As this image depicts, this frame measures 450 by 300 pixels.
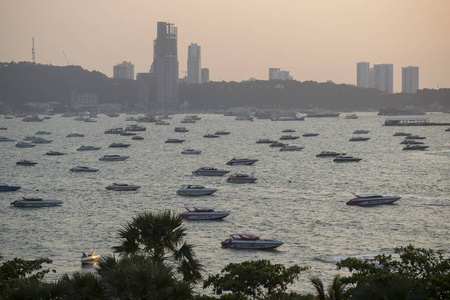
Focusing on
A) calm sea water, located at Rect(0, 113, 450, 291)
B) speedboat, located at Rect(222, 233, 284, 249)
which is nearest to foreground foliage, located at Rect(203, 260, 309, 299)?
calm sea water, located at Rect(0, 113, 450, 291)

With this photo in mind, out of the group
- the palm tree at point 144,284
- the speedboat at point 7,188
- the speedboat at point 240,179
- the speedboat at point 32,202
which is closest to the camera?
the palm tree at point 144,284

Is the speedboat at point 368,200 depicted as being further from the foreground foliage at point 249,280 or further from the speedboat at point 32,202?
the foreground foliage at point 249,280

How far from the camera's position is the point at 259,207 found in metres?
78.1

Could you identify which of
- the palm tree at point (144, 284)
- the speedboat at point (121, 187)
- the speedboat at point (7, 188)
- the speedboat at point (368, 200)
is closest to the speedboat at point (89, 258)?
the palm tree at point (144, 284)

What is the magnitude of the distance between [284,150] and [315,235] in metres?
103

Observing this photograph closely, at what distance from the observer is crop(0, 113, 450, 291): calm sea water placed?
185ft

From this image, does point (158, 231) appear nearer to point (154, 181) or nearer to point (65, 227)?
point (65, 227)

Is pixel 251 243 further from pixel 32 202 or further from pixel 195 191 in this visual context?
pixel 32 202

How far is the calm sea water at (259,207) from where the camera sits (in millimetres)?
56250

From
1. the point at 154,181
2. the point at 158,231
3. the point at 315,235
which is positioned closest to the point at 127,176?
the point at 154,181

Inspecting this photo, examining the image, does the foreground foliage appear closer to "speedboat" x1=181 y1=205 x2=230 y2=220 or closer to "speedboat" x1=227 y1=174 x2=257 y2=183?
"speedboat" x1=181 y1=205 x2=230 y2=220

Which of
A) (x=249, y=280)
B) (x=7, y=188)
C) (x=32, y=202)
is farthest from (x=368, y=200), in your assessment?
(x=7, y=188)

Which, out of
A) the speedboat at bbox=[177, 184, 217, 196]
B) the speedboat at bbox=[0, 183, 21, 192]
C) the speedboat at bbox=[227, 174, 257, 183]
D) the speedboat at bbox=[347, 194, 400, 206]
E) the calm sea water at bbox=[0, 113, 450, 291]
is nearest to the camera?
the calm sea water at bbox=[0, 113, 450, 291]

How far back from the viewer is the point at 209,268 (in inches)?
1960
